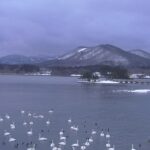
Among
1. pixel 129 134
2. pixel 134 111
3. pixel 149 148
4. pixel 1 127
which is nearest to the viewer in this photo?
pixel 149 148

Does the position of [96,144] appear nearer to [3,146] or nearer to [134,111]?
[3,146]

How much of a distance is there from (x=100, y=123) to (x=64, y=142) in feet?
32.7

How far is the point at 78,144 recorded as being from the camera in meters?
32.0

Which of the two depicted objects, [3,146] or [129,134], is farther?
[129,134]

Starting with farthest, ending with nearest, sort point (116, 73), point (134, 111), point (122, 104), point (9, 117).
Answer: point (116, 73)
point (122, 104)
point (134, 111)
point (9, 117)

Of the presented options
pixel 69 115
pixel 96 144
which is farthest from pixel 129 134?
pixel 69 115

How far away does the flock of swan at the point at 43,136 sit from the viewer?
3184cm

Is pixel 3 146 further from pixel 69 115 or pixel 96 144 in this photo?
pixel 69 115

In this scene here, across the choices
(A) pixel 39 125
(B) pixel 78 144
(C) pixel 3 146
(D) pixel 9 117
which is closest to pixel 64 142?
(B) pixel 78 144

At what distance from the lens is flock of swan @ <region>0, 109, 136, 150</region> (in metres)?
31.8

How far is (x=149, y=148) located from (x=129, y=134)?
5.27 meters

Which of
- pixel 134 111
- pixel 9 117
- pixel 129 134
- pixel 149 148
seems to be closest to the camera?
pixel 149 148

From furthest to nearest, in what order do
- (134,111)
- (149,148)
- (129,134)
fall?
1. (134,111)
2. (129,134)
3. (149,148)

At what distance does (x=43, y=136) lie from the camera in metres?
35.2
